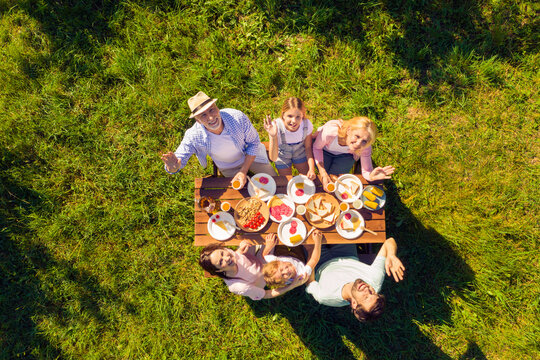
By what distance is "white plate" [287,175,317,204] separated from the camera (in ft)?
13.1

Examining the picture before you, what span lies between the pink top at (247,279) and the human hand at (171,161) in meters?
1.32

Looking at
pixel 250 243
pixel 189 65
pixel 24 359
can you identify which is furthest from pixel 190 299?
pixel 189 65

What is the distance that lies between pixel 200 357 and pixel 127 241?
7.70 ft

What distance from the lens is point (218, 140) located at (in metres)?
3.84

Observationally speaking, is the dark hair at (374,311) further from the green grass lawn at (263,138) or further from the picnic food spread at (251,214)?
the green grass lawn at (263,138)

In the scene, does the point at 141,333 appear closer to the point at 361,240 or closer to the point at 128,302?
the point at 128,302

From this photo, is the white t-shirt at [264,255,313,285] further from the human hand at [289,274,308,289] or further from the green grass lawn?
the green grass lawn

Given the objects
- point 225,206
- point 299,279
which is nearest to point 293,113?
point 225,206

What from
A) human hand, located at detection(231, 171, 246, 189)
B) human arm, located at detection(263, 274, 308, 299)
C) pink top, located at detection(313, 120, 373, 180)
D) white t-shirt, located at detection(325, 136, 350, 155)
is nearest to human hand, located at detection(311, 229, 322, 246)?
human arm, located at detection(263, 274, 308, 299)

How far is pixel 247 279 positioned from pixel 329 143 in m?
2.19

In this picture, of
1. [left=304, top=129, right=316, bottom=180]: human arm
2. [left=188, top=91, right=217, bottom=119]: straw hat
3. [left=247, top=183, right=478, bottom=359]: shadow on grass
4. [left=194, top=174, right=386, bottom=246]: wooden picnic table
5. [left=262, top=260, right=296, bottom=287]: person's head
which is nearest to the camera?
[left=188, top=91, right=217, bottom=119]: straw hat

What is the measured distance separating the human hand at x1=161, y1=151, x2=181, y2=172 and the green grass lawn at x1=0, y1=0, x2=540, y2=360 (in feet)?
5.13

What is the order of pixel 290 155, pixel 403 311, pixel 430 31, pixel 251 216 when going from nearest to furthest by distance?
1. pixel 251 216
2. pixel 290 155
3. pixel 403 311
4. pixel 430 31

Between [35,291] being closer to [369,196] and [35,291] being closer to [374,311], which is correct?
[374,311]
